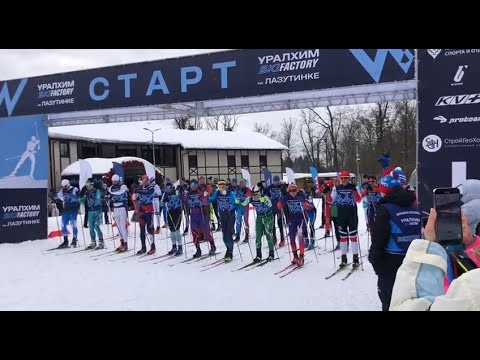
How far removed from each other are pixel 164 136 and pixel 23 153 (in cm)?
2381

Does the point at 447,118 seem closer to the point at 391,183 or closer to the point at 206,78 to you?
the point at 391,183

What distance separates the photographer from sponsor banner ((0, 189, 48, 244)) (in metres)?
12.5

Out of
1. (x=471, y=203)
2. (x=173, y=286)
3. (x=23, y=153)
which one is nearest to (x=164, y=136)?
(x=23, y=153)

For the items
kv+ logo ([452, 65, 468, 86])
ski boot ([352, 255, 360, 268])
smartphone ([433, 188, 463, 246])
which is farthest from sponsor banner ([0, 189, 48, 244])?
smartphone ([433, 188, 463, 246])

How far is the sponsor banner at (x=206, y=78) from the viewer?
29.1ft

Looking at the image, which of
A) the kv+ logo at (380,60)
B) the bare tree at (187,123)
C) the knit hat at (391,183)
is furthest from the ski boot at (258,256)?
the bare tree at (187,123)

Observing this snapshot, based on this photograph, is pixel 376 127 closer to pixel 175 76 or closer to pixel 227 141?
pixel 227 141

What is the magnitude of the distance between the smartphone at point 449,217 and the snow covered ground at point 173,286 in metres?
4.09

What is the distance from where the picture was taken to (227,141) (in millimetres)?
40312

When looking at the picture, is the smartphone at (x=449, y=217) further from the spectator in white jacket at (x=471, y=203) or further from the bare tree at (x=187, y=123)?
the bare tree at (x=187, y=123)

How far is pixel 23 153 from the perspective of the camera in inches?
523

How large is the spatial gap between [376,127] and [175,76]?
29.9 meters

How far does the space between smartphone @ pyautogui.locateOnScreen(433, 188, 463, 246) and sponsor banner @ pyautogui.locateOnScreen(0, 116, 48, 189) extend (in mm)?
12857
